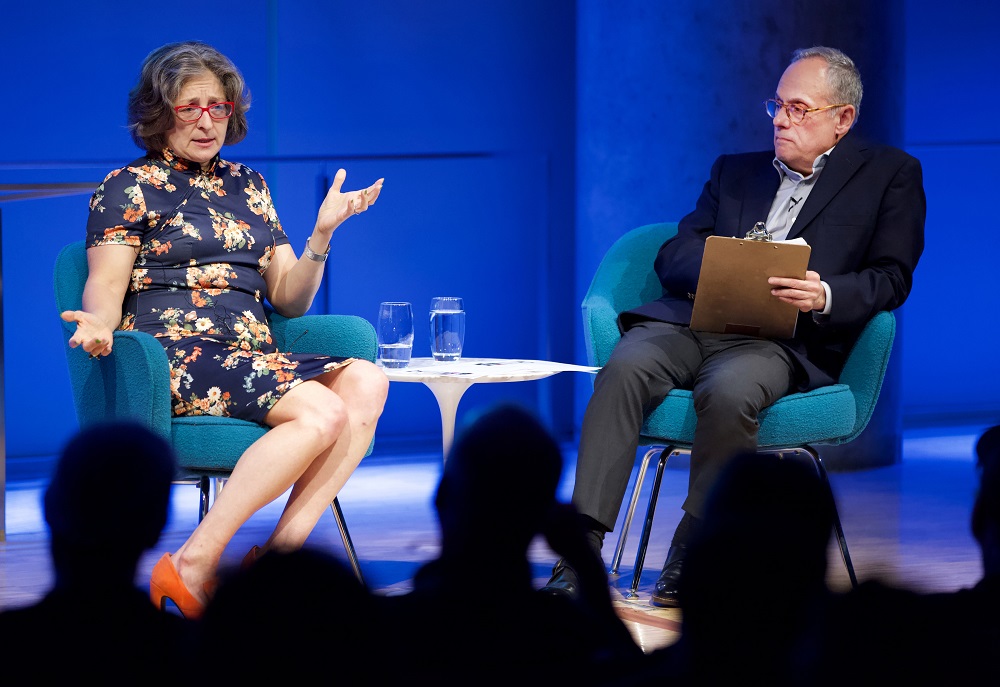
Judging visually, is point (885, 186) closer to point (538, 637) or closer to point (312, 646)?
point (538, 637)

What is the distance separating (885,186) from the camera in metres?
3.21

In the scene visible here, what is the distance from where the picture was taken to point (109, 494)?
1.37 meters

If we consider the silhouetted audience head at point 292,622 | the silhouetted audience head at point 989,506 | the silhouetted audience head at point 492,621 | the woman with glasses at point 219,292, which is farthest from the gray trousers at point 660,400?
the silhouetted audience head at point 292,622

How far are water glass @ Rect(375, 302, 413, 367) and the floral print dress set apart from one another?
0.28 metres

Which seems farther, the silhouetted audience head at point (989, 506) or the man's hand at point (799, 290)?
the man's hand at point (799, 290)

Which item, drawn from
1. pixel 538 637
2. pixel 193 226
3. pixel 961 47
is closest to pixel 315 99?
pixel 193 226

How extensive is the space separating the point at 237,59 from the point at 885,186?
9.48 feet

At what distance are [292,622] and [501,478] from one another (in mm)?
552

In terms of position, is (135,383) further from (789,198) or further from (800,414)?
(789,198)

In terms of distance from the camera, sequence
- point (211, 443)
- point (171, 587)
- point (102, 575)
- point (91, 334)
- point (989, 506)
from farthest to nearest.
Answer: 1. point (211, 443)
2. point (91, 334)
3. point (171, 587)
4. point (989, 506)
5. point (102, 575)

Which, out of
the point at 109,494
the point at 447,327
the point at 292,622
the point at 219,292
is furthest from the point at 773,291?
the point at 292,622

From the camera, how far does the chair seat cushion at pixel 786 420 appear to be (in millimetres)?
2945

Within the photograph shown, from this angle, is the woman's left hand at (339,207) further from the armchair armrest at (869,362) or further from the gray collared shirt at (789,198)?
the armchair armrest at (869,362)

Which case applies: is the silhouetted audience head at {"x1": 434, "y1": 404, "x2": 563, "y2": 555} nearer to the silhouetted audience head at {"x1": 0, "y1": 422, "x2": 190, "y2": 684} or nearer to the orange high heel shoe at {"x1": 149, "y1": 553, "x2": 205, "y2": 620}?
the silhouetted audience head at {"x1": 0, "y1": 422, "x2": 190, "y2": 684}
